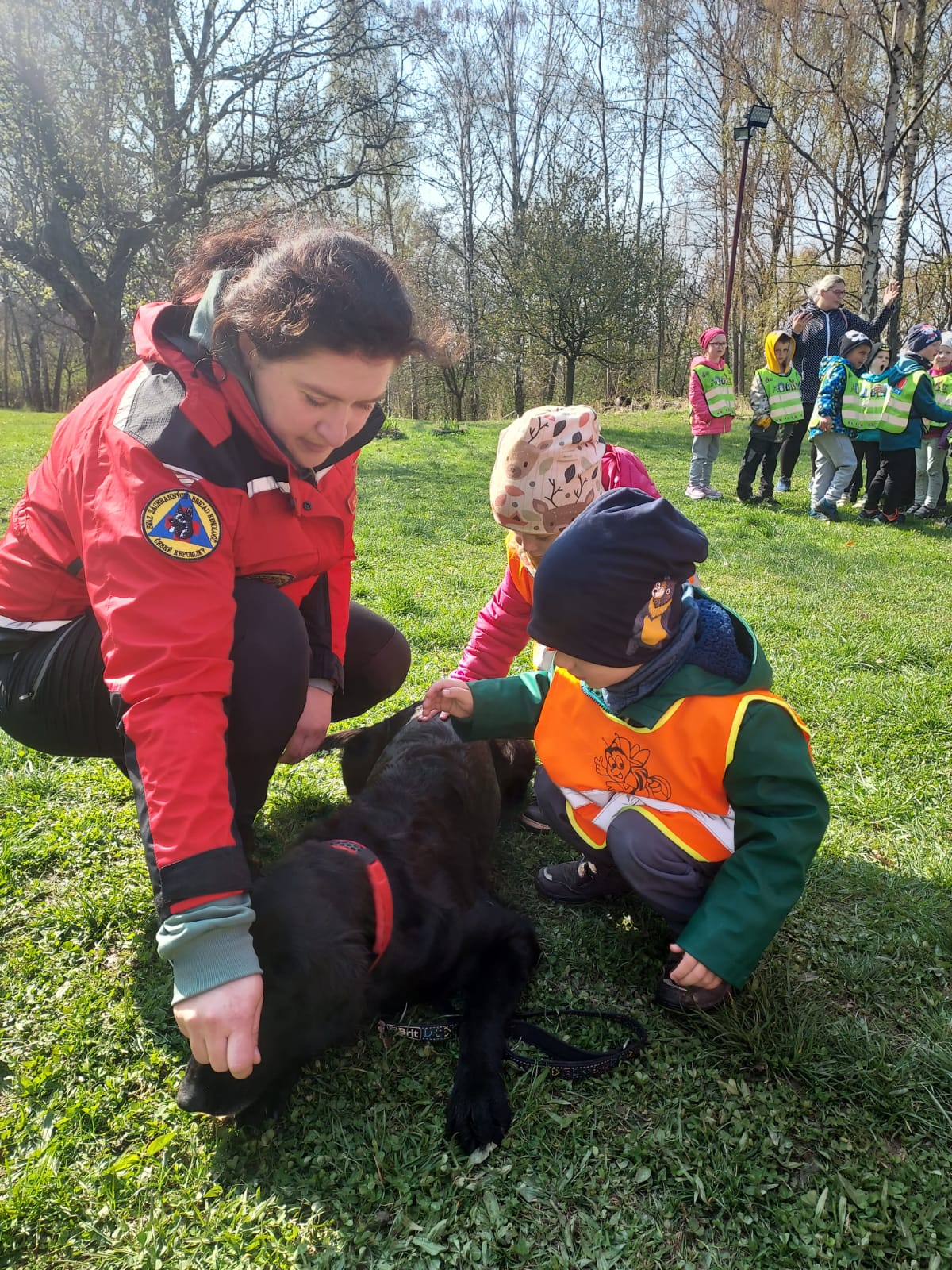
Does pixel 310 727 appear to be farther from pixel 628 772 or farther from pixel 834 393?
pixel 834 393

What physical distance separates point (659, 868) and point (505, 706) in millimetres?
637

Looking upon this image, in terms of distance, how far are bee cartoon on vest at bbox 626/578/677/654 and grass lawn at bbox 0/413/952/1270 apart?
0.91 m

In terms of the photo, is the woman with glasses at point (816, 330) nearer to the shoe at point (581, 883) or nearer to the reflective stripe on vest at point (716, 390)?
the reflective stripe on vest at point (716, 390)

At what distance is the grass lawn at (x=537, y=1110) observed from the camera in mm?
1540

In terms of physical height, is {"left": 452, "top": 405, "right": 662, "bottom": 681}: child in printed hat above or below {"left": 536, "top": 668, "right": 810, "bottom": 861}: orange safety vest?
above

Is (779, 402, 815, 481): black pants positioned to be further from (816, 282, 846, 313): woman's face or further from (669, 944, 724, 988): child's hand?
(669, 944, 724, 988): child's hand

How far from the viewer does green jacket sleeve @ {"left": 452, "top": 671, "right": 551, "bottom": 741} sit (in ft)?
7.79

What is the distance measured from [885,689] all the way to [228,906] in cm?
340

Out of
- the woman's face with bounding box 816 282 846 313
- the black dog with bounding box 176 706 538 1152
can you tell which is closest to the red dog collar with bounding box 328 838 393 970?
the black dog with bounding box 176 706 538 1152

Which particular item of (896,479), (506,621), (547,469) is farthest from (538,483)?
(896,479)

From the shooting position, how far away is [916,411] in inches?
320

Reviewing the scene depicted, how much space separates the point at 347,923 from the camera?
5.97 ft

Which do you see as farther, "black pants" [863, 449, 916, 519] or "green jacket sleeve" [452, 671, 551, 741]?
"black pants" [863, 449, 916, 519]

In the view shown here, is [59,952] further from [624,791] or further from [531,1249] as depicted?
[624,791]
